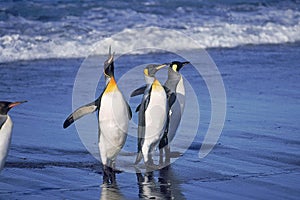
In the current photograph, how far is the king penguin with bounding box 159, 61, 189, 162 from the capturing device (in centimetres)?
769

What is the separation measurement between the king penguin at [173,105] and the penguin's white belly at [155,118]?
248mm

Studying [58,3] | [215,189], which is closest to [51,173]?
[215,189]

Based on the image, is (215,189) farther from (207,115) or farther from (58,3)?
(58,3)

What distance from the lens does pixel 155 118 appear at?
289 inches

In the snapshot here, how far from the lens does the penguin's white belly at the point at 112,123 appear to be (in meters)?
7.11

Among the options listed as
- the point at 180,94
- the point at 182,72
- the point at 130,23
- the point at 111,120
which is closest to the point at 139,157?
the point at 111,120

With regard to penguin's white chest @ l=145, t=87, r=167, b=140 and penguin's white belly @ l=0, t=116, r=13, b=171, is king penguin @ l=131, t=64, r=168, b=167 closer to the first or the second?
penguin's white chest @ l=145, t=87, r=167, b=140

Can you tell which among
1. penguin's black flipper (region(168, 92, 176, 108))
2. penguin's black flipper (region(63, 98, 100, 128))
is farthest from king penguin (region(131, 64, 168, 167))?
penguin's black flipper (region(63, 98, 100, 128))

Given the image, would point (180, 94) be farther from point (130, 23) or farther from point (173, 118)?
point (130, 23)

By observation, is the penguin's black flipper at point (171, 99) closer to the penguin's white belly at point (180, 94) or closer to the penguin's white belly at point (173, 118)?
the penguin's white belly at point (173, 118)

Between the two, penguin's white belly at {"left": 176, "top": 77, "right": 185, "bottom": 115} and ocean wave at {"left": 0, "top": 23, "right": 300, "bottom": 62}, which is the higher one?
ocean wave at {"left": 0, "top": 23, "right": 300, "bottom": 62}

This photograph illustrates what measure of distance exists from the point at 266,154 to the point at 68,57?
759 cm

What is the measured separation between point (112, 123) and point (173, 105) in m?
1.00

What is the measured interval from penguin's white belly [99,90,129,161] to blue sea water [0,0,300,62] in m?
7.24
